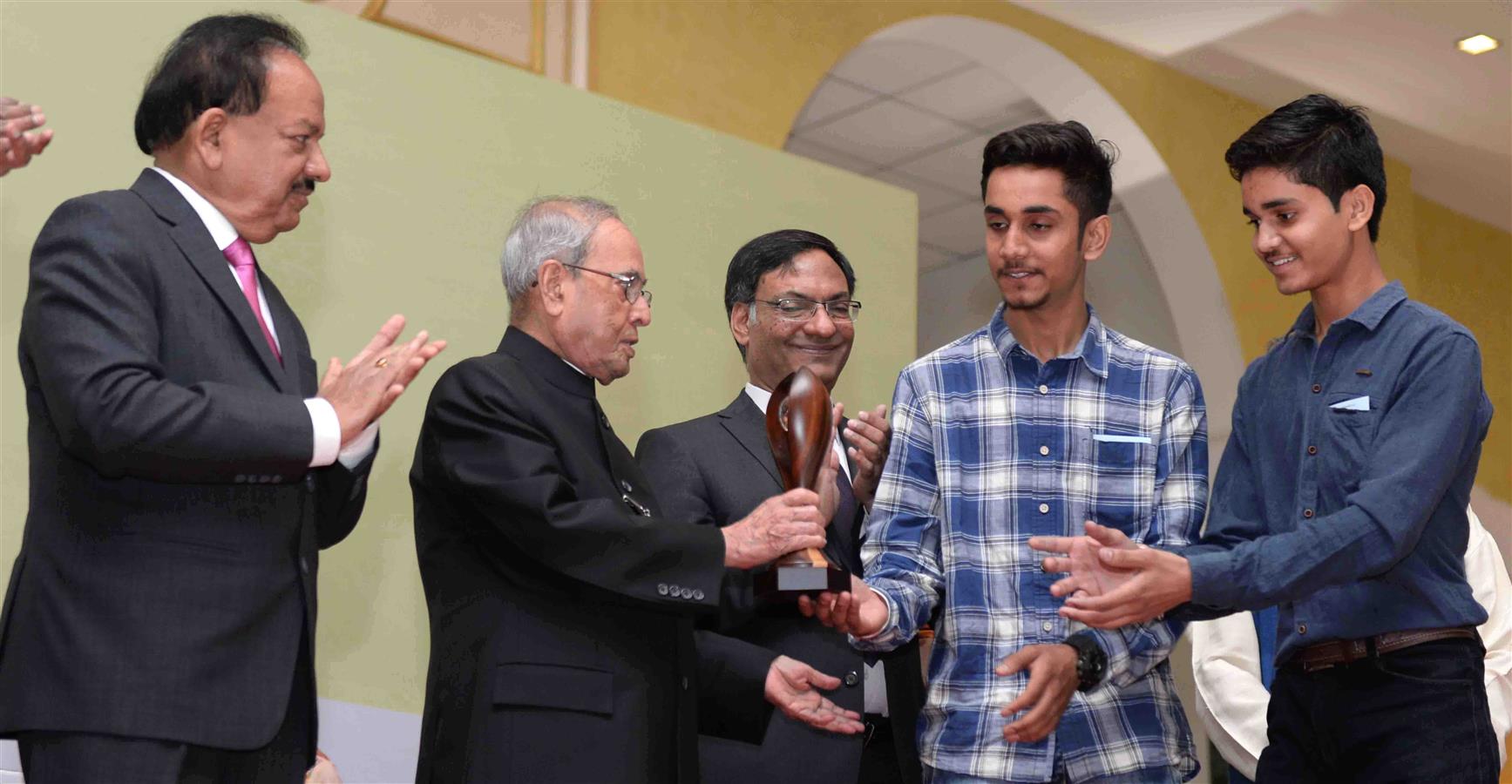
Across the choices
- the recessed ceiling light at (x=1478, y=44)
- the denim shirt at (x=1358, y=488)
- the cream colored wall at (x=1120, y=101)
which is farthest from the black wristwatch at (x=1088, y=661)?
the recessed ceiling light at (x=1478, y=44)

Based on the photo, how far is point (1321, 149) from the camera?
8.29 ft

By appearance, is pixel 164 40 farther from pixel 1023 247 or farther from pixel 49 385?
pixel 1023 247

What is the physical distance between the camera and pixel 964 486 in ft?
Result: 8.24

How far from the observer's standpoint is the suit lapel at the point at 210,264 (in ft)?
6.89

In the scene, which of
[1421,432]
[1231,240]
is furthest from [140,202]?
[1231,240]

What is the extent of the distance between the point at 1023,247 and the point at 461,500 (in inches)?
39.2

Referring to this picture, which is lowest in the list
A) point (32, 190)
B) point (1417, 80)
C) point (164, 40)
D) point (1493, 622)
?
point (1493, 622)

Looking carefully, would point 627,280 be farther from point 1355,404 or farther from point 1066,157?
point 1355,404

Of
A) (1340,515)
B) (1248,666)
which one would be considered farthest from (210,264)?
(1248,666)

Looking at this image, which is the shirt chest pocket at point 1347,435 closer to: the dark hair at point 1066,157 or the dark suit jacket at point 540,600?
the dark hair at point 1066,157

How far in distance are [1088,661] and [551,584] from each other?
803mm

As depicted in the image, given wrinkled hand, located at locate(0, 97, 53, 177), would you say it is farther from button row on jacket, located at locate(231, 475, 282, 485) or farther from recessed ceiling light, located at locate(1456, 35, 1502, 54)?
recessed ceiling light, located at locate(1456, 35, 1502, 54)

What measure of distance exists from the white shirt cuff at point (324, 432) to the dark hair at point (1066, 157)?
116 centimetres

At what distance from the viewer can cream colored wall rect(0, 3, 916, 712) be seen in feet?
10.7
